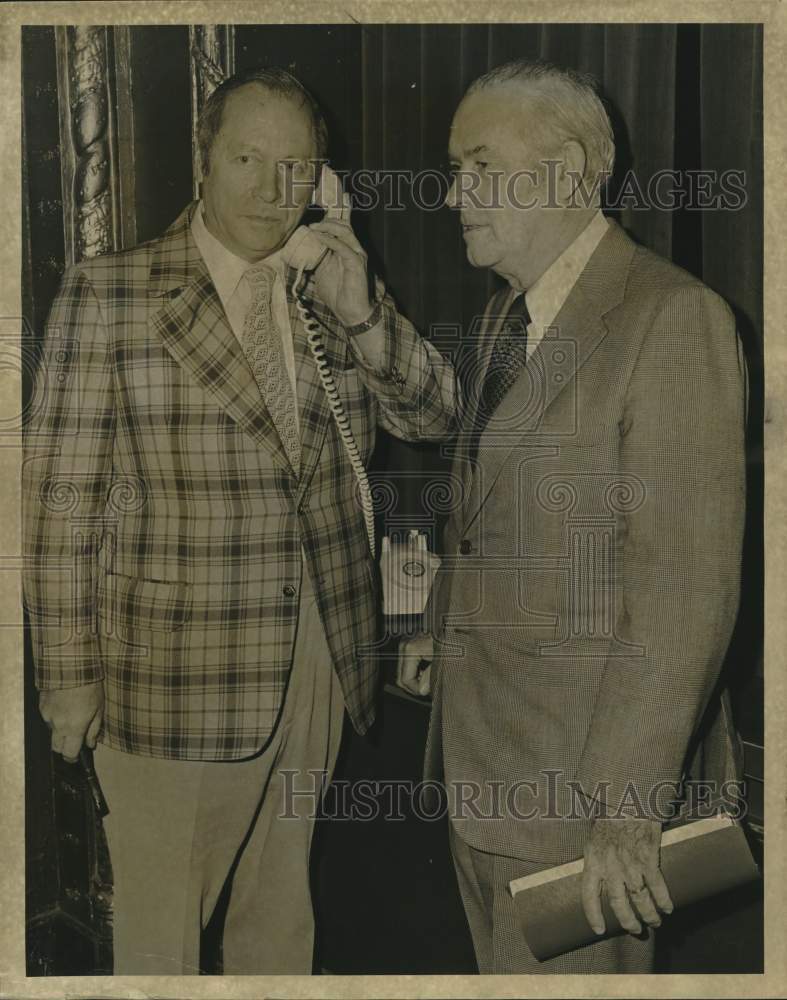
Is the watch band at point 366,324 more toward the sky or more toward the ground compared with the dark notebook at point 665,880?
more toward the sky

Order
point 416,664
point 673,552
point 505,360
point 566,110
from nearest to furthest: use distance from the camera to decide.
Answer: point 673,552
point 566,110
point 505,360
point 416,664

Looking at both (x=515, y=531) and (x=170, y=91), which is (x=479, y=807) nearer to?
(x=515, y=531)

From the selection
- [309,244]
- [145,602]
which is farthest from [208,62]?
[145,602]

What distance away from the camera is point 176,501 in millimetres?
2336

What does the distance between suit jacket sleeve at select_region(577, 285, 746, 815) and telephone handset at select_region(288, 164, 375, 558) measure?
60 cm

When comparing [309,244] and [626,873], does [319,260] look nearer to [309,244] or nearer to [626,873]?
[309,244]

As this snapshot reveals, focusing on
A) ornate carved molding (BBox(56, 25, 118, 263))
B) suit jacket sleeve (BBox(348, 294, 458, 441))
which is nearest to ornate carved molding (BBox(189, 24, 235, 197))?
ornate carved molding (BBox(56, 25, 118, 263))

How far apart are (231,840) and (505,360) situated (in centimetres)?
113

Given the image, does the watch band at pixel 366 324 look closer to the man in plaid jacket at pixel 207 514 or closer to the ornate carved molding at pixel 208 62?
the man in plaid jacket at pixel 207 514

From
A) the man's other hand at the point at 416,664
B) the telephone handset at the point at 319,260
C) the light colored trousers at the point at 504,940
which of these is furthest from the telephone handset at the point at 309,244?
the light colored trousers at the point at 504,940

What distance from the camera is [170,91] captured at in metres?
2.39

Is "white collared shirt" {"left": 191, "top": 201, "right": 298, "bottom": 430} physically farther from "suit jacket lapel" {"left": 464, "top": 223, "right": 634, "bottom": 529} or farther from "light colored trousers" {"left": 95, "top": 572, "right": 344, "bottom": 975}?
"light colored trousers" {"left": 95, "top": 572, "right": 344, "bottom": 975}

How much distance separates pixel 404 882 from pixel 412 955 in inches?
6.1

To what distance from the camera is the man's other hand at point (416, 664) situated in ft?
7.93
